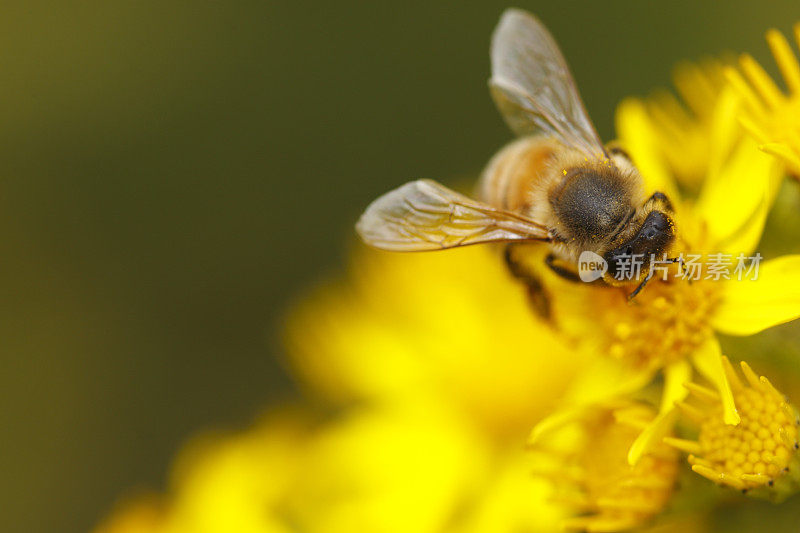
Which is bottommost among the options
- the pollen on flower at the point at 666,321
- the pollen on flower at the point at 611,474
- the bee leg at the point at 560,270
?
the pollen on flower at the point at 611,474

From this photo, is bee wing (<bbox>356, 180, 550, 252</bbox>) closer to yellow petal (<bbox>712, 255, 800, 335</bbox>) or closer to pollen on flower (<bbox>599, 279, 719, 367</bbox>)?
pollen on flower (<bbox>599, 279, 719, 367</bbox>)

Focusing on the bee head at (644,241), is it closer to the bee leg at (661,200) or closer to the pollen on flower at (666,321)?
the bee leg at (661,200)

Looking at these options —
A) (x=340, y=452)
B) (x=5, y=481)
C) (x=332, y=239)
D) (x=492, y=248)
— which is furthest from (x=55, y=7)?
(x=492, y=248)

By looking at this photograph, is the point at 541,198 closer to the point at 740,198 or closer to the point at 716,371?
the point at 740,198

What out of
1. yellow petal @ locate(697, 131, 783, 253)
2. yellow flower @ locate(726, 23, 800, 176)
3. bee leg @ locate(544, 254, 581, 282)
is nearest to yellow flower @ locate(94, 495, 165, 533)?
bee leg @ locate(544, 254, 581, 282)

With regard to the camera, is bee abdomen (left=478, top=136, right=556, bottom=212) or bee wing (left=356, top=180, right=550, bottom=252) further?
bee abdomen (left=478, top=136, right=556, bottom=212)

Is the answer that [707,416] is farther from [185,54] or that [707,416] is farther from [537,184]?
[185,54]

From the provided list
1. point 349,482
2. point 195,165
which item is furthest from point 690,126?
point 195,165

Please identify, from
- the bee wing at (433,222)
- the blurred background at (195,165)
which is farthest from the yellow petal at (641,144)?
the blurred background at (195,165)
